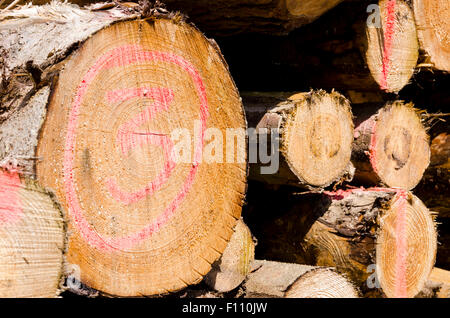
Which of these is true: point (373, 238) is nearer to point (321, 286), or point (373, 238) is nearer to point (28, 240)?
point (321, 286)

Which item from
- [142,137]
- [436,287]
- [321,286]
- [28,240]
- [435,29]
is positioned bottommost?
[436,287]

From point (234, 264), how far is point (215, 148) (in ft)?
1.70

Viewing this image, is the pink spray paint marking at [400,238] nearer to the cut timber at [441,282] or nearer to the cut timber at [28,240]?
the cut timber at [441,282]

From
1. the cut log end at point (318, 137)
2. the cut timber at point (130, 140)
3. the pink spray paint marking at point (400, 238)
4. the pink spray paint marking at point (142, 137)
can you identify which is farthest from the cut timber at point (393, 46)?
the pink spray paint marking at point (142, 137)

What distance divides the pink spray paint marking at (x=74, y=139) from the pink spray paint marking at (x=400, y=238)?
0.83 m

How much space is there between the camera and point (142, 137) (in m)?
1.66

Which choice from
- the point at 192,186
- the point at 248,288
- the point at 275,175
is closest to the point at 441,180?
the point at 275,175

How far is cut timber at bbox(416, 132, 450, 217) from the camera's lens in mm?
3035

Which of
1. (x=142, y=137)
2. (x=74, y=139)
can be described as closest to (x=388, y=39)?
(x=142, y=137)

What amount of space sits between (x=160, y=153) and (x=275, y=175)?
0.66 m

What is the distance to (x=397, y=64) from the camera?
257 cm

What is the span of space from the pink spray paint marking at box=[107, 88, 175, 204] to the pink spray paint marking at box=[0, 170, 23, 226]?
30 cm

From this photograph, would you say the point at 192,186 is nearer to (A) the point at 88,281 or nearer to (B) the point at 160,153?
(B) the point at 160,153

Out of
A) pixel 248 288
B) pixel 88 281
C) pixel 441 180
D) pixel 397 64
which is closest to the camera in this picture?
pixel 88 281
